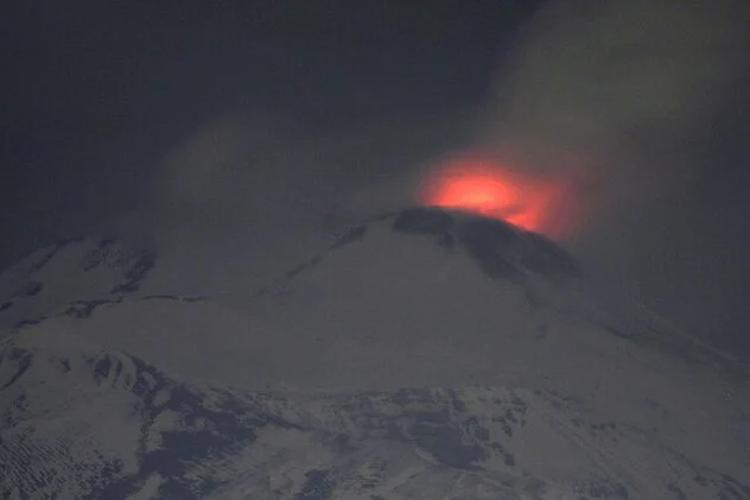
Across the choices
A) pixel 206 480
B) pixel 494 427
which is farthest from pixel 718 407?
pixel 206 480

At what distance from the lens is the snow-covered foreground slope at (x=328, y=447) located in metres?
164

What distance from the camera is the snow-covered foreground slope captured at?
536ft

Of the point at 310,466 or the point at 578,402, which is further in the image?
the point at 578,402

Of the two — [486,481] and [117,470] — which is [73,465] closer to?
[117,470]

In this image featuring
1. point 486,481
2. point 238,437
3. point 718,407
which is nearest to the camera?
point 486,481

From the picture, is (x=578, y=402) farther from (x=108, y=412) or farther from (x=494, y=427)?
(x=108, y=412)

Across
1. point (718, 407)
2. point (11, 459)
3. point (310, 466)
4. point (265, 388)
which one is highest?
point (718, 407)

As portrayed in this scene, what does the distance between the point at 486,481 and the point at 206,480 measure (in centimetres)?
3970

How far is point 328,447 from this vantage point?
177 meters

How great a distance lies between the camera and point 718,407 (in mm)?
198875

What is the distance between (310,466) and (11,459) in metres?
42.3

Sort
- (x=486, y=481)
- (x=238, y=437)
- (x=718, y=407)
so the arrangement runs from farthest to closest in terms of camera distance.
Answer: (x=718, y=407)
(x=238, y=437)
(x=486, y=481)

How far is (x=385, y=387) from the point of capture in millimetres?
193000

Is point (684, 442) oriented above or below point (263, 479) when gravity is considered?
above
